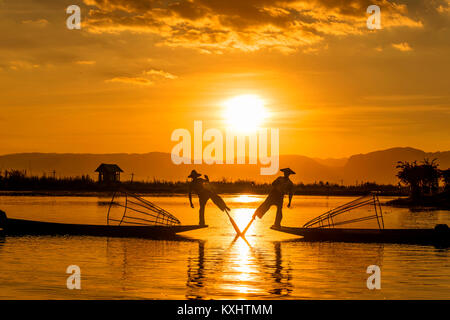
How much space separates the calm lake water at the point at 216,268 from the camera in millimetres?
14844

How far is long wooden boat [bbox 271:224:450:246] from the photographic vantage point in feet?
86.0

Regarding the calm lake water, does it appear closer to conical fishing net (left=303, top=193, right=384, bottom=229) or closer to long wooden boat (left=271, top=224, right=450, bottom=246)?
long wooden boat (left=271, top=224, right=450, bottom=246)

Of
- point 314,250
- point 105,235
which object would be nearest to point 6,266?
point 105,235

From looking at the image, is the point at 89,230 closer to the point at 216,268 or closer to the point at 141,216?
the point at 216,268

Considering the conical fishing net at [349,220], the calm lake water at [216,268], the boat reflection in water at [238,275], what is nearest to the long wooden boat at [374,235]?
the conical fishing net at [349,220]

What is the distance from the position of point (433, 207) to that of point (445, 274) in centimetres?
4634

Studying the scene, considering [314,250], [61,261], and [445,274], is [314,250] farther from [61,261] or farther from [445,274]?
[61,261]

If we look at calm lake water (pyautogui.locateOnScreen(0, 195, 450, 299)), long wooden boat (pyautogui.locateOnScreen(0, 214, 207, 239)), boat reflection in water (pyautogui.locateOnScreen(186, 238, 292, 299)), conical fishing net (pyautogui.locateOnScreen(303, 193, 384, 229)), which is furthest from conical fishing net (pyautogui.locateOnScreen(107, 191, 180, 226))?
conical fishing net (pyautogui.locateOnScreen(303, 193, 384, 229))

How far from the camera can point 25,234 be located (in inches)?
1096

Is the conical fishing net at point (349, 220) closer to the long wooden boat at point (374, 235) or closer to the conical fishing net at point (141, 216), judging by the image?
the long wooden boat at point (374, 235)

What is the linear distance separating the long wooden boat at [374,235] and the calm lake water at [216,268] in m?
0.72

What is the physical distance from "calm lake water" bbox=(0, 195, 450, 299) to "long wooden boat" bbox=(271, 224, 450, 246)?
0.72 m

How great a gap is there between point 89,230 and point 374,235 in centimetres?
1197

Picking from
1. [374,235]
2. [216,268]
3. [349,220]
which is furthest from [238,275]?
[349,220]
